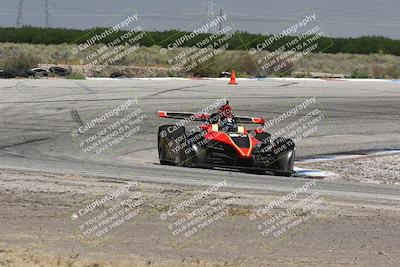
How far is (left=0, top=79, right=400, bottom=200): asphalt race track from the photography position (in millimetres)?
13383

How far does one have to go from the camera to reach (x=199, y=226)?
383 inches

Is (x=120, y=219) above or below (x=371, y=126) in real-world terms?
above

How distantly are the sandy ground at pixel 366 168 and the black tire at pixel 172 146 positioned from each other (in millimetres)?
3099

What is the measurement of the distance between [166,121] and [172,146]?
727 cm

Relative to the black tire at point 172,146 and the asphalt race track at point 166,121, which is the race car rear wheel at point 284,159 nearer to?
the asphalt race track at point 166,121

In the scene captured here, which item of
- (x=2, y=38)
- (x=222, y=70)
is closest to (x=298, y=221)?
(x=222, y=70)

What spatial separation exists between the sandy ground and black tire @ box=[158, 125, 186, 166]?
310cm

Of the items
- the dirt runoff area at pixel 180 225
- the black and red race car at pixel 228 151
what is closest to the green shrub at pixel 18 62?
the black and red race car at pixel 228 151

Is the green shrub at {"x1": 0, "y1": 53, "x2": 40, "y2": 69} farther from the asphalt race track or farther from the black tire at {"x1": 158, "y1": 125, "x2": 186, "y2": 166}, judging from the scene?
the black tire at {"x1": 158, "y1": 125, "x2": 186, "y2": 166}

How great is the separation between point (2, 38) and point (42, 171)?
58882 mm

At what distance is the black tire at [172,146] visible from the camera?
15.1 m

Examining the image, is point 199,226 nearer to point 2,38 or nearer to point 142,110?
point 142,110

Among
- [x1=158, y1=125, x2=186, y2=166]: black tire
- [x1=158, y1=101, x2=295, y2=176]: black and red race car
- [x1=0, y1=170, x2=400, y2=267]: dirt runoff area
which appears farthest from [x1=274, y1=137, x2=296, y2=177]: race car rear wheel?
[x1=0, y1=170, x2=400, y2=267]: dirt runoff area

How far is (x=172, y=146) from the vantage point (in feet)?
49.9
